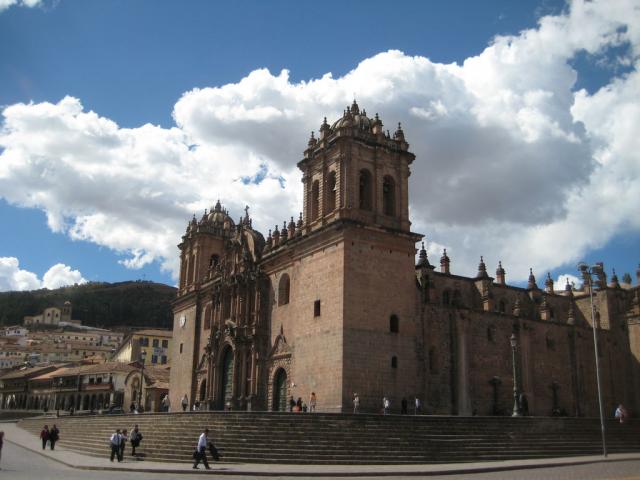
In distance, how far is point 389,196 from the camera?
32.7 m

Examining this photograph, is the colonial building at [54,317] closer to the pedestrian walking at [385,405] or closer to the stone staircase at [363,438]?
the stone staircase at [363,438]

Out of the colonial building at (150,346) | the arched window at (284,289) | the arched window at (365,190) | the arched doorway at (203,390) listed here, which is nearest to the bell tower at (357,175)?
the arched window at (365,190)

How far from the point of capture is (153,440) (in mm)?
25062

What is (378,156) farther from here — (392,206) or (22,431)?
(22,431)

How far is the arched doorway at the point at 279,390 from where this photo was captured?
106 ft

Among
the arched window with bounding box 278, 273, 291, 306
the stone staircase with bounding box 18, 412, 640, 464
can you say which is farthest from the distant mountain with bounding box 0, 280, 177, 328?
the stone staircase with bounding box 18, 412, 640, 464

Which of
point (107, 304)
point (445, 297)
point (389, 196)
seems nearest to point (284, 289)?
point (389, 196)

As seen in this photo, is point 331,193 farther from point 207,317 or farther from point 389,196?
point 207,317

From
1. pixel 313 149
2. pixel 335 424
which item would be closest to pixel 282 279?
pixel 313 149

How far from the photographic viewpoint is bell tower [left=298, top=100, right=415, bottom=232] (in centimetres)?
3097

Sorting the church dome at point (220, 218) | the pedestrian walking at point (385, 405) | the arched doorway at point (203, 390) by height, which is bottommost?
the pedestrian walking at point (385, 405)

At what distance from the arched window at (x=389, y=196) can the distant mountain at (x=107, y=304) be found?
11118 centimetres

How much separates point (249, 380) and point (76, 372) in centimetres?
3713

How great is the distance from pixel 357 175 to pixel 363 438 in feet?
45.1
